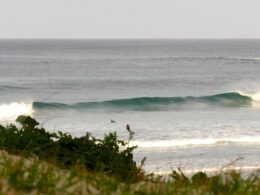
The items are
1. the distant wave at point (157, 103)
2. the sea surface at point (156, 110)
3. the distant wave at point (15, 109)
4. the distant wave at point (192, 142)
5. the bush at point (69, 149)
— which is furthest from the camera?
the distant wave at point (157, 103)

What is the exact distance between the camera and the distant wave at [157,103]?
45.2m

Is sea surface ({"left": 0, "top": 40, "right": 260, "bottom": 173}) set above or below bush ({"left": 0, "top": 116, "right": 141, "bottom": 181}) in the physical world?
above

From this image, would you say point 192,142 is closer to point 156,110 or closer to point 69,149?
point 156,110

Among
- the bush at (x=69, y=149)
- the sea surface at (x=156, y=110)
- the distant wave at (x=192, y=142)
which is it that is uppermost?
the sea surface at (x=156, y=110)

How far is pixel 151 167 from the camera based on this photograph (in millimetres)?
21688

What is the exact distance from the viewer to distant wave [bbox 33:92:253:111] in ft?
148

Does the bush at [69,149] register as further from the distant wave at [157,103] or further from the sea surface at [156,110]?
the distant wave at [157,103]

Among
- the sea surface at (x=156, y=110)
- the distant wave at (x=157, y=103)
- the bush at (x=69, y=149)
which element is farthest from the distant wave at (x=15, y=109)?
the bush at (x=69, y=149)

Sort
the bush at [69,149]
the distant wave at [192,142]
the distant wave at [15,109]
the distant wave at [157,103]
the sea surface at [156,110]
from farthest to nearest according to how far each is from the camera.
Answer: the distant wave at [157,103]
the distant wave at [15,109]
the distant wave at [192,142]
the sea surface at [156,110]
the bush at [69,149]

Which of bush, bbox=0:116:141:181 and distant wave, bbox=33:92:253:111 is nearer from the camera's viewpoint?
bush, bbox=0:116:141:181

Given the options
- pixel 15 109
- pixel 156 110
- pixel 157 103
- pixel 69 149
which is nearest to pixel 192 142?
pixel 156 110

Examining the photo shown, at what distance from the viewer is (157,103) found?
48.8 metres

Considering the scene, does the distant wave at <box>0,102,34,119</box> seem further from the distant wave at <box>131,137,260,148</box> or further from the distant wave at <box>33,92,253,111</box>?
the distant wave at <box>131,137,260,148</box>

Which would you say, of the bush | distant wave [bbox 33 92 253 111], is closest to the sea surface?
distant wave [bbox 33 92 253 111]
